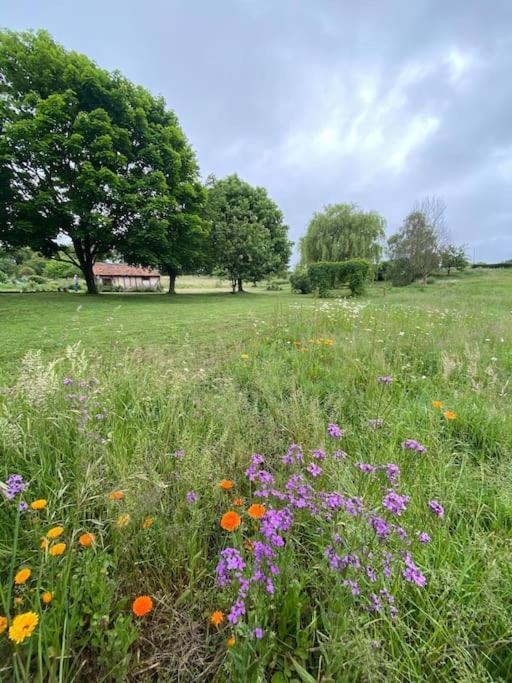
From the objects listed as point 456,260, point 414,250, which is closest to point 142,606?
point 414,250

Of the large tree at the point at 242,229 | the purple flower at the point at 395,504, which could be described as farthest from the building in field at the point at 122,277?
the purple flower at the point at 395,504

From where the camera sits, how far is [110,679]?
2.83 ft

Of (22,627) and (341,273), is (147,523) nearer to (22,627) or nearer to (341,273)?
(22,627)

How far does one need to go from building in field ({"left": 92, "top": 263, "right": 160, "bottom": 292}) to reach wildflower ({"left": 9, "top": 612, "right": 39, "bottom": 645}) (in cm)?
4605

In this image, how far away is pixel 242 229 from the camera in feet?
74.6

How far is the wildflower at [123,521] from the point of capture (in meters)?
1.17

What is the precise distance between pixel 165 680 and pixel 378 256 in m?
28.3

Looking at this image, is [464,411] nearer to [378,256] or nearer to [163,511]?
[163,511]

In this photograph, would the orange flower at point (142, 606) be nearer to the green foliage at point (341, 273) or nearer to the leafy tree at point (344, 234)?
the green foliage at point (341, 273)

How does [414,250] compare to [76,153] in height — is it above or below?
below

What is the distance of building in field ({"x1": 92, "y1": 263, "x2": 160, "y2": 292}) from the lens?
44062mm

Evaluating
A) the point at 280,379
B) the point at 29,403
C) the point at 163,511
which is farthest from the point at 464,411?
the point at 29,403

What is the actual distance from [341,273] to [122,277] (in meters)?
38.2

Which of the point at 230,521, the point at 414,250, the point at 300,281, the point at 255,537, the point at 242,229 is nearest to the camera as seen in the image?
the point at 230,521
